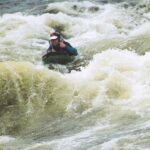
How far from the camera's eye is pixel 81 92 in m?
9.51

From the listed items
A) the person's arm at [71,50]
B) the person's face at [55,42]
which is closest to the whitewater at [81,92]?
the person's arm at [71,50]

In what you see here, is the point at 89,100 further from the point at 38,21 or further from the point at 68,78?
the point at 38,21

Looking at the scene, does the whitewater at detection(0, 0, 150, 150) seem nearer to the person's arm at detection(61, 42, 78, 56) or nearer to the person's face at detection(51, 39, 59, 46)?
the person's arm at detection(61, 42, 78, 56)

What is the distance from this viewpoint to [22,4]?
19.3m

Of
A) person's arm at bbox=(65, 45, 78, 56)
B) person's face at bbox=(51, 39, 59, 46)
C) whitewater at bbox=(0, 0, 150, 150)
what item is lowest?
whitewater at bbox=(0, 0, 150, 150)

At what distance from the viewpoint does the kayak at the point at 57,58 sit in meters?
12.1

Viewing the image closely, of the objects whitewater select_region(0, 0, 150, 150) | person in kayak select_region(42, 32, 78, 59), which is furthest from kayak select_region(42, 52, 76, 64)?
whitewater select_region(0, 0, 150, 150)

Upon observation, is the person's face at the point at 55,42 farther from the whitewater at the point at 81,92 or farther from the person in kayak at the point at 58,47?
the whitewater at the point at 81,92

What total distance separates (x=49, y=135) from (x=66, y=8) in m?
10.3

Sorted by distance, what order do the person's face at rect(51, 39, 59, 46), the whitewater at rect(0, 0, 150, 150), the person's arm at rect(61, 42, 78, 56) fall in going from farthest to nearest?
the person's arm at rect(61, 42, 78, 56)
the person's face at rect(51, 39, 59, 46)
the whitewater at rect(0, 0, 150, 150)

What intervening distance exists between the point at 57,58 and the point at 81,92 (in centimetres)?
275

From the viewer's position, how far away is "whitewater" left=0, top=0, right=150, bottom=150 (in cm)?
768

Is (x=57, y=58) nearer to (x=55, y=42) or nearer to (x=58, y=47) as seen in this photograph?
(x=58, y=47)

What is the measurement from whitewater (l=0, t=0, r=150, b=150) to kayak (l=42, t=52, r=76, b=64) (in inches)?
10.1
